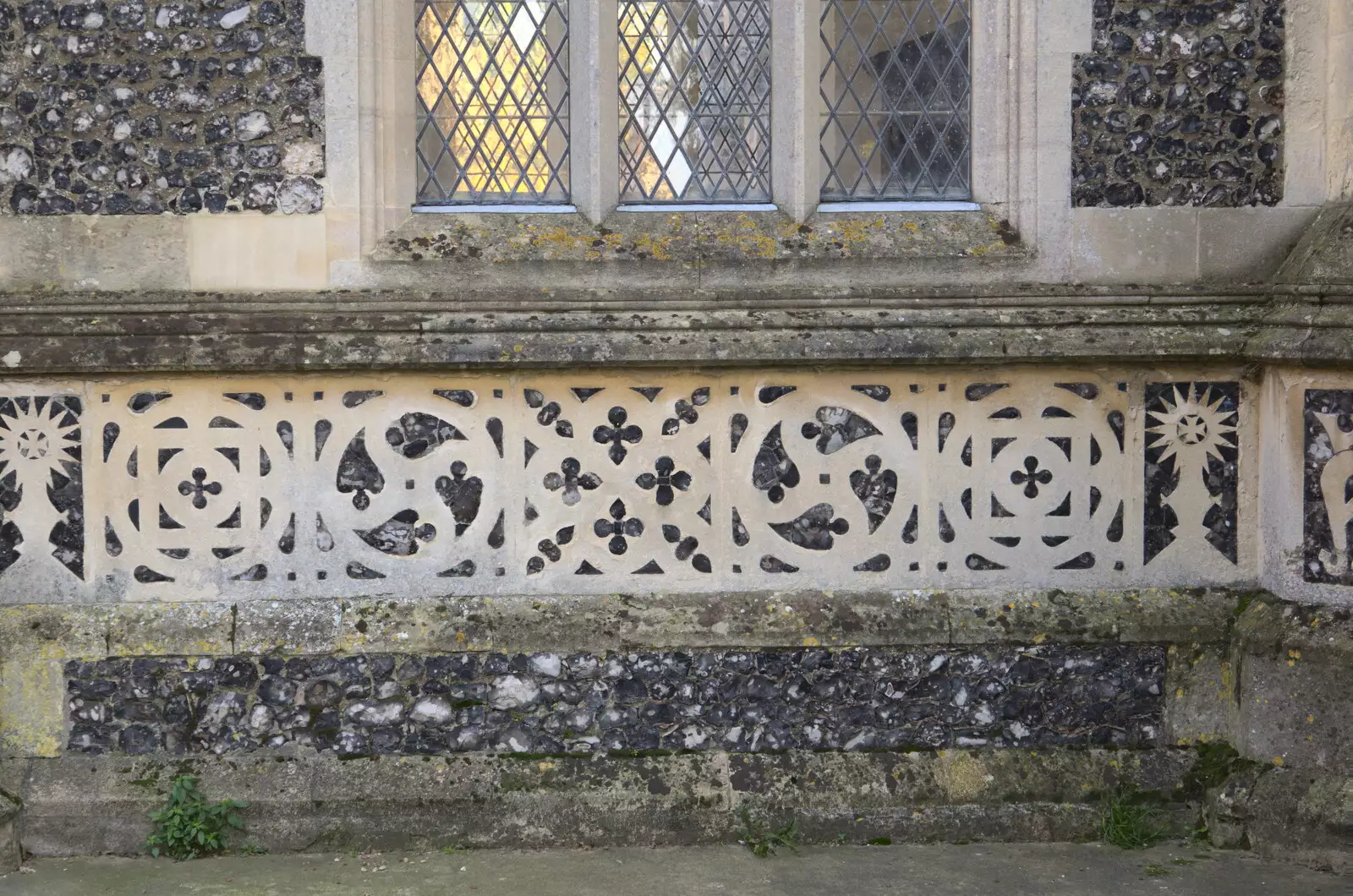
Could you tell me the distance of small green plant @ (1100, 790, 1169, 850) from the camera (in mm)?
5125

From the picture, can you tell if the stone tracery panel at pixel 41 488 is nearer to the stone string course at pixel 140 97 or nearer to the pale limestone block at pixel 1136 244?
the stone string course at pixel 140 97

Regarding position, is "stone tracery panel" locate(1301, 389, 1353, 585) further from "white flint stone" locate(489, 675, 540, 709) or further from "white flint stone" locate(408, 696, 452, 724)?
"white flint stone" locate(408, 696, 452, 724)

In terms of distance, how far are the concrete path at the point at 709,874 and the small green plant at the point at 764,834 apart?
0.17 feet

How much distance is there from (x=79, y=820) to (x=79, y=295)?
178cm

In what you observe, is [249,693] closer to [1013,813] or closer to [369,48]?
[369,48]

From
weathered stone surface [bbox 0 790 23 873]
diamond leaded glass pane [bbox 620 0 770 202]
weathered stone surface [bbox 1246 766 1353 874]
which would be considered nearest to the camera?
weathered stone surface [bbox 1246 766 1353 874]

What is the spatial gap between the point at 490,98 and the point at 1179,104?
96.0 inches

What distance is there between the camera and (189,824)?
16.5 ft

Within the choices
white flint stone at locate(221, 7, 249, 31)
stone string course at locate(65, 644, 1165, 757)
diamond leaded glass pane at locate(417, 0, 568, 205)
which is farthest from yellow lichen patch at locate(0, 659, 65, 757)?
white flint stone at locate(221, 7, 249, 31)

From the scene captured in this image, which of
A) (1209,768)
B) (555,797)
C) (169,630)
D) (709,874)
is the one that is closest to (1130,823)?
(1209,768)

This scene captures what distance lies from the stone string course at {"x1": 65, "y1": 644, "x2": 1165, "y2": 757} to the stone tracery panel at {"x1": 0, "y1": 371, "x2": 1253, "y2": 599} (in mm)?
267

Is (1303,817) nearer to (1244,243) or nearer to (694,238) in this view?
(1244,243)

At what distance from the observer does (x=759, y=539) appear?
5.29 metres

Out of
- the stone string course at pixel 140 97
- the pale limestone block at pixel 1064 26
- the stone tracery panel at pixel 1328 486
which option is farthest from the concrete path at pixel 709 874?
the pale limestone block at pixel 1064 26
